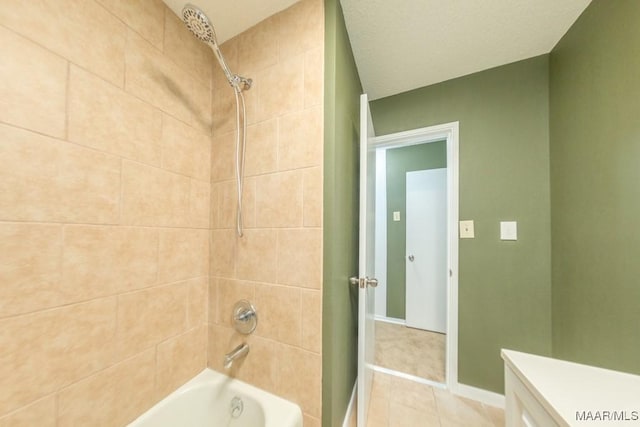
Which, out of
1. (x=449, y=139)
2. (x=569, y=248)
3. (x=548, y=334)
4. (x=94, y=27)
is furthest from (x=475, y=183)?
(x=94, y=27)

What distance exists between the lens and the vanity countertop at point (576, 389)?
1.84ft

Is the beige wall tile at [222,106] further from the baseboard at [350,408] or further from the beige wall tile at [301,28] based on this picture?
the baseboard at [350,408]

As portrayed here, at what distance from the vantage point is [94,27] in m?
0.76

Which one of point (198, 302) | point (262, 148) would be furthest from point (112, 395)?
point (262, 148)

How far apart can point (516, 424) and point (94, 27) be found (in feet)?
6.82

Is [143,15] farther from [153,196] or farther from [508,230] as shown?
[508,230]

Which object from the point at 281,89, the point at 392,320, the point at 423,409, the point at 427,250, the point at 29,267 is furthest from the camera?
the point at 392,320

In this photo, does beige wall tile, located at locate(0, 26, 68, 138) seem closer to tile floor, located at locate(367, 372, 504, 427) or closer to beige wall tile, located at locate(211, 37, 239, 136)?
beige wall tile, located at locate(211, 37, 239, 136)

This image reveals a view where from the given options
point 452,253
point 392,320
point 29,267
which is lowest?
point 392,320

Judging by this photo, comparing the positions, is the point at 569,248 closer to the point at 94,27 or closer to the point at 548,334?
the point at 548,334

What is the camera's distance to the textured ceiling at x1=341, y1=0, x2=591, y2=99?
3.53 ft

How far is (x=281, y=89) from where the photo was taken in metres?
1.00

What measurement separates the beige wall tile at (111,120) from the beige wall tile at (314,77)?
0.68m

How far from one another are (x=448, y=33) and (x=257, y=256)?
5.41ft
